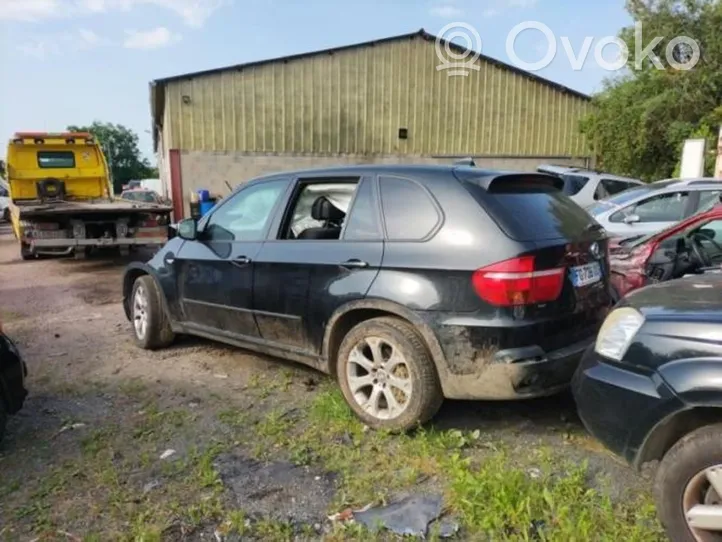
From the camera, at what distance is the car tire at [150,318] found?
5.24 meters

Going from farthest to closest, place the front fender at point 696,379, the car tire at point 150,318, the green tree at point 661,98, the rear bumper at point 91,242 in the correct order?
1. the green tree at point 661,98
2. the rear bumper at point 91,242
3. the car tire at point 150,318
4. the front fender at point 696,379

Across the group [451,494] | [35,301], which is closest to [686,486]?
[451,494]

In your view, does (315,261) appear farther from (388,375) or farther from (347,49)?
(347,49)

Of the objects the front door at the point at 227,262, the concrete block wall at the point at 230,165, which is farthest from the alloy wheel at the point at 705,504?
the concrete block wall at the point at 230,165

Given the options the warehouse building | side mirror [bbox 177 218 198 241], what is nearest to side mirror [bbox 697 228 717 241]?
side mirror [bbox 177 218 198 241]

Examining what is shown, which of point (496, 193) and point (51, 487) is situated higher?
point (496, 193)

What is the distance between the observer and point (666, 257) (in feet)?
17.9

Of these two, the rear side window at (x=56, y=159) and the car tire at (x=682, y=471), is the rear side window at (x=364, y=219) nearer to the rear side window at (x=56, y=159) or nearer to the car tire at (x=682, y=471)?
the car tire at (x=682, y=471)

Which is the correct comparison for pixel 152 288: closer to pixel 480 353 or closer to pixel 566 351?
pixel 480 353

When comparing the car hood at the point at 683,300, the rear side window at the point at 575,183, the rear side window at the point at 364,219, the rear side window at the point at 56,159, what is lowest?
the car hood at the point at 683,300

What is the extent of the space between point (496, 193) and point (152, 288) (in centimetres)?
337

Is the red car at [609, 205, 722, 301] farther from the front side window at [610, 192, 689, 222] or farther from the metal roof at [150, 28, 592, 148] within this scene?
the metal roof at [150, 28, 592, 148]

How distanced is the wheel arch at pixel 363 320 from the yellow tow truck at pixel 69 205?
8.06 meters

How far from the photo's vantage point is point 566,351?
3324 mm
